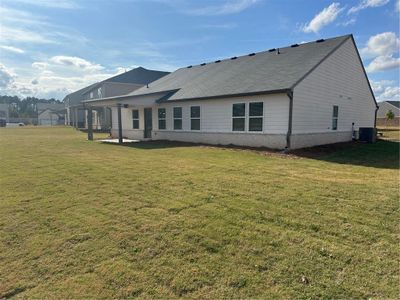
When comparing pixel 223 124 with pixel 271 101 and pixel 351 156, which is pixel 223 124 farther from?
pixel 351 156

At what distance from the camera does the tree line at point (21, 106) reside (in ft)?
351

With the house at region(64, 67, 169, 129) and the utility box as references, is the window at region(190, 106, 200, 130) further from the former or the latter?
the house at region(64, 67, 169, 129)

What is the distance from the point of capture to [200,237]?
3.80m

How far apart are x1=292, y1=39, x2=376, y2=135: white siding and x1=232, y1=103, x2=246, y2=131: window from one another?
2.65 m

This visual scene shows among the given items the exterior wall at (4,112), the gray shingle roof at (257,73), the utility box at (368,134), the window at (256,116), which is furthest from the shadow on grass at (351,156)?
the exterior wall at (4,112)

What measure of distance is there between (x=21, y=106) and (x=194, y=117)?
142272 millimetres

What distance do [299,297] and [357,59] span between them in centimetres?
1914

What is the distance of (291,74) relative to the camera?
1357cm

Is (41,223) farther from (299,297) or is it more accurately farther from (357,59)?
(357,59)

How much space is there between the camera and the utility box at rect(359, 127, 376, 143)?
16.9 m

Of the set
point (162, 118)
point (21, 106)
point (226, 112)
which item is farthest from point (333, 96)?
point (21, 106)

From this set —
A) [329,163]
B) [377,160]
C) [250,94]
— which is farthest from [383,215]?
[250,94]

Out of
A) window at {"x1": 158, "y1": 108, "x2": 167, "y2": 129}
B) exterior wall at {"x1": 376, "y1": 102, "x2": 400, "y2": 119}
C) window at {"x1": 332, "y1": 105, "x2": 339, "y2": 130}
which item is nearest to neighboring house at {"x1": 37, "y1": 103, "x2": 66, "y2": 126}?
window at {"x1": 158, "y1": 108, "x2": 167, "y2": 129}

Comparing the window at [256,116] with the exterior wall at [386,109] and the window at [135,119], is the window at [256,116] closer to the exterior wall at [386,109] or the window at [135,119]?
the window at [135,119]
